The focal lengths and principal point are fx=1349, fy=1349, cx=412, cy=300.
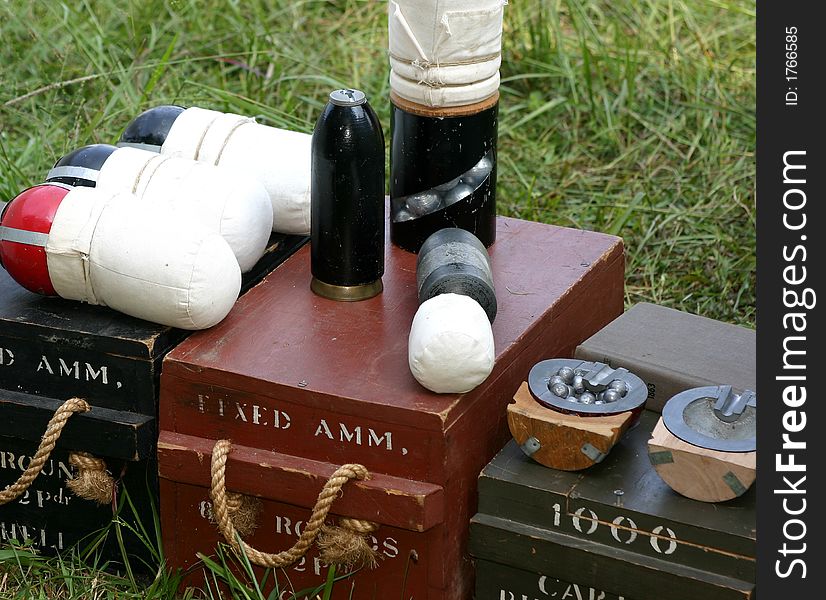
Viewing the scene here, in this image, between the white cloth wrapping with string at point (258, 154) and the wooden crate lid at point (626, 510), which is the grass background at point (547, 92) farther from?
the wooden crate lid at point (626, 510)

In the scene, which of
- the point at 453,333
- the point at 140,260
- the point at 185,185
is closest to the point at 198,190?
the point at 185,185

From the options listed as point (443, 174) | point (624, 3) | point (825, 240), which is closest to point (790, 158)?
point (825, 240)

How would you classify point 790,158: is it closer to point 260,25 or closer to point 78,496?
point 78,496

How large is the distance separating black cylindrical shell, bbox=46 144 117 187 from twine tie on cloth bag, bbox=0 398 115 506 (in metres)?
0.40

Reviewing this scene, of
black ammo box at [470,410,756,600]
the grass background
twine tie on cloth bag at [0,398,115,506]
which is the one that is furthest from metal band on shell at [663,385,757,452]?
the grass background

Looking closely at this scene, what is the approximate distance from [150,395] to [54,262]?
0.28m

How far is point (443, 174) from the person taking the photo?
266 centimetres

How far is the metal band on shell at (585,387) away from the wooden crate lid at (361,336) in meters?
0.09

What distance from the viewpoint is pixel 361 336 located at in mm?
2385

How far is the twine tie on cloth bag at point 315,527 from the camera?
2.21 meters

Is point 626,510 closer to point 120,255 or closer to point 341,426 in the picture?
point 341,426

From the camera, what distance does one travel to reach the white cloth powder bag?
6.97 ft

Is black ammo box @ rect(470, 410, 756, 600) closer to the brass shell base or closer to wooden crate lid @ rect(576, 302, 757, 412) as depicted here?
wooden crate lid @ rect(576, 302, 757, 412)

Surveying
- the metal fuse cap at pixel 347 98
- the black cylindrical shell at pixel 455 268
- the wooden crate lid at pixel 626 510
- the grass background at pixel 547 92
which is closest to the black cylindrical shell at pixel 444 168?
the black cylindrical shell at pixel 455 268
